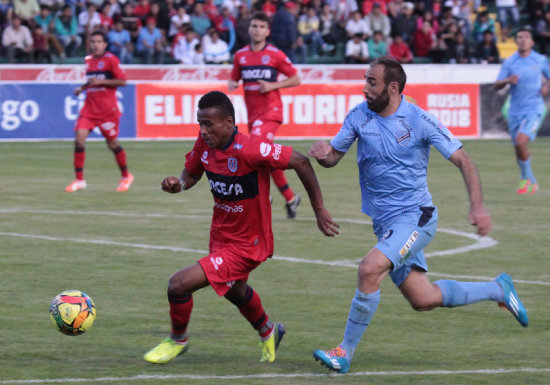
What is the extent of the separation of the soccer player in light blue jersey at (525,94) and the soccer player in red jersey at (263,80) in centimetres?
398

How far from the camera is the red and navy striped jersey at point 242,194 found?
6297mm

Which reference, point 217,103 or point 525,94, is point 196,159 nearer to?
point 217,103

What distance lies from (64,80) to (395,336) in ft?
58.2

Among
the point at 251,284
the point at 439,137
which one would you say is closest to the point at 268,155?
the point at 439,137

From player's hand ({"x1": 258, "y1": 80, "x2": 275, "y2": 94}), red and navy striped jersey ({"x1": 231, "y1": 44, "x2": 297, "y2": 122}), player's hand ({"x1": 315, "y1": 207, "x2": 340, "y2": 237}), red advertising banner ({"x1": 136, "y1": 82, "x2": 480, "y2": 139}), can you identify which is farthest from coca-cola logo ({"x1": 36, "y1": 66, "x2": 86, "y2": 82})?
player's hand ({"x1": 315, "y1": 207, "x2": 340, "y2": 237})

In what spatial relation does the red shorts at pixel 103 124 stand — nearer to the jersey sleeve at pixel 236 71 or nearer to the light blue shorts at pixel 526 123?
the jersey sleeve at pixel 236 71

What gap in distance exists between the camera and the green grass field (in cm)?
630

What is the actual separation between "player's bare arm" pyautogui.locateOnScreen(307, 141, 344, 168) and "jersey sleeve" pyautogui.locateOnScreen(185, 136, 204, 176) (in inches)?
27.7

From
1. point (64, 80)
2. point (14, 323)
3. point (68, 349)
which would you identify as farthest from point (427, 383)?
point (64, 80)

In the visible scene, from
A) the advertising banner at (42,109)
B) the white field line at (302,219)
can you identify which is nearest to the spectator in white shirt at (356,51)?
the advertising banner at (42,109)

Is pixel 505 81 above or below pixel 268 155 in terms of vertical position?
above

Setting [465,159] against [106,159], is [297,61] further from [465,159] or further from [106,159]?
[465,159]

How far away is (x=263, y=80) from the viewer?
13344mm

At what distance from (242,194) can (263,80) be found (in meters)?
7.12
